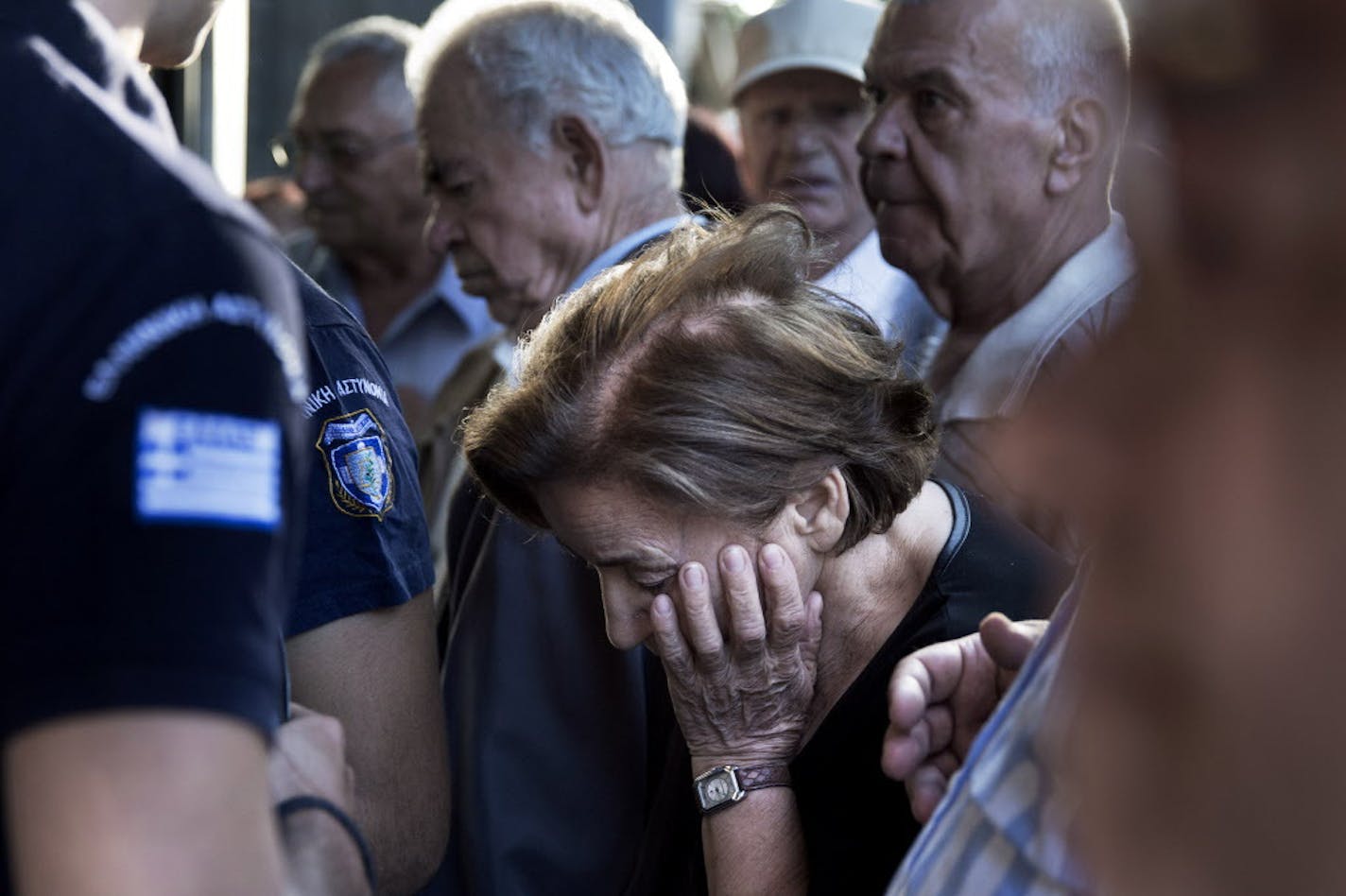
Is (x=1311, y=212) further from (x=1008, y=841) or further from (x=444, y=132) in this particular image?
(x=444, y=132)

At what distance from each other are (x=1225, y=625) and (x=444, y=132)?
8.76 feet

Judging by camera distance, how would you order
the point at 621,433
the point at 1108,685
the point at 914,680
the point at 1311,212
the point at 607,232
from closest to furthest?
the point at 1311,212, the point at 1108,685, the point at 914,680, the point at 621,433, the point at 607,232

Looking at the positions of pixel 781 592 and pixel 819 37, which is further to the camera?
pixel 819 37

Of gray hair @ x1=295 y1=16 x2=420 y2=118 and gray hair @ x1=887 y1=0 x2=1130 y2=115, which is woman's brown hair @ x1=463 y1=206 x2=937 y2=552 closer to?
gray hair @ x1=887 y1=0 x2=1130 y2=115

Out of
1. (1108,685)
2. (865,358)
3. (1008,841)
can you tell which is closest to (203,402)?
(1108,685)

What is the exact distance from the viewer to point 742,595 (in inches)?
79.8

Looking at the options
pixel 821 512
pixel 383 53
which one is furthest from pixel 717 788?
pixel 383 53

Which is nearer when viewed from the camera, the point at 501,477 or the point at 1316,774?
the point at 1316,774

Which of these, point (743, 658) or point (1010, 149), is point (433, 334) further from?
point (743, 658)

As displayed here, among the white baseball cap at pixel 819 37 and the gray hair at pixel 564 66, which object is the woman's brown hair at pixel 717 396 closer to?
the gray hair at pixel 564 66

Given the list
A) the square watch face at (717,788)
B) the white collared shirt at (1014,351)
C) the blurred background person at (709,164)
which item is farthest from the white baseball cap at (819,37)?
the square watch face at (717,788)

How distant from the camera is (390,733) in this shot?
1828 millimetres

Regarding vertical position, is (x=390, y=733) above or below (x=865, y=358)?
below

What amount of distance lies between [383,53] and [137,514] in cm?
418
